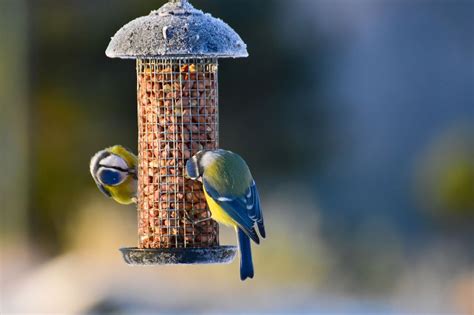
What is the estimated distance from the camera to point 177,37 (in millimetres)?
5402

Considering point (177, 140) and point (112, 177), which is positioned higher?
point (177, 140)

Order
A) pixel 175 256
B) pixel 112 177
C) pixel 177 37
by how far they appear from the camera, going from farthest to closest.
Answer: pixel 112 177 < pixel 175 256 < pixel 177 37

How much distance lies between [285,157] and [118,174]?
621 centimetres

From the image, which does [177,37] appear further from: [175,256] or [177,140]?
[175,256]

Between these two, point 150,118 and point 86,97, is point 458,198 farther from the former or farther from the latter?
point 150,118

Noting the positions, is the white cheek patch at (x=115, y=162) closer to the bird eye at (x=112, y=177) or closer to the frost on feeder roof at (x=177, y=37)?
the bird eye at (x=112, y=177)

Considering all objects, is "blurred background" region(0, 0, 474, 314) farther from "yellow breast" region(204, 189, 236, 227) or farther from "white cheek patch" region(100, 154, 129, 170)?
"yellow breast" region(204, 189, 236, 227)

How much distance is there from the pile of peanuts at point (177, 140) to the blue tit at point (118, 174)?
27cm

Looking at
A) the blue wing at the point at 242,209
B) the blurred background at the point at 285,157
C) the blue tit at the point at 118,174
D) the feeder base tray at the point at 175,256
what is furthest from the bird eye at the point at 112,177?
the blurred background at the point at 285,157

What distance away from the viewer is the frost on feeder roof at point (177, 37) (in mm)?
5395

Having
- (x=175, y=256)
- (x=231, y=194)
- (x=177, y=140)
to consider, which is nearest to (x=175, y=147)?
(x=177, y=140)

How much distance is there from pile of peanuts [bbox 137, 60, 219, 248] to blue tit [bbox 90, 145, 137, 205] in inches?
10.5

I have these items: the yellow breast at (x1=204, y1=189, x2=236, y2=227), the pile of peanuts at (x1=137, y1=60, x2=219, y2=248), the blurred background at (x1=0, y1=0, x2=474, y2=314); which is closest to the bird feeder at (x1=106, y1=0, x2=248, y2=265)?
the pile of peanuts at (x1=137, y1=60, x2=219, y2=248)

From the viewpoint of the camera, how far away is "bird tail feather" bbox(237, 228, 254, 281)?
18.0ft
